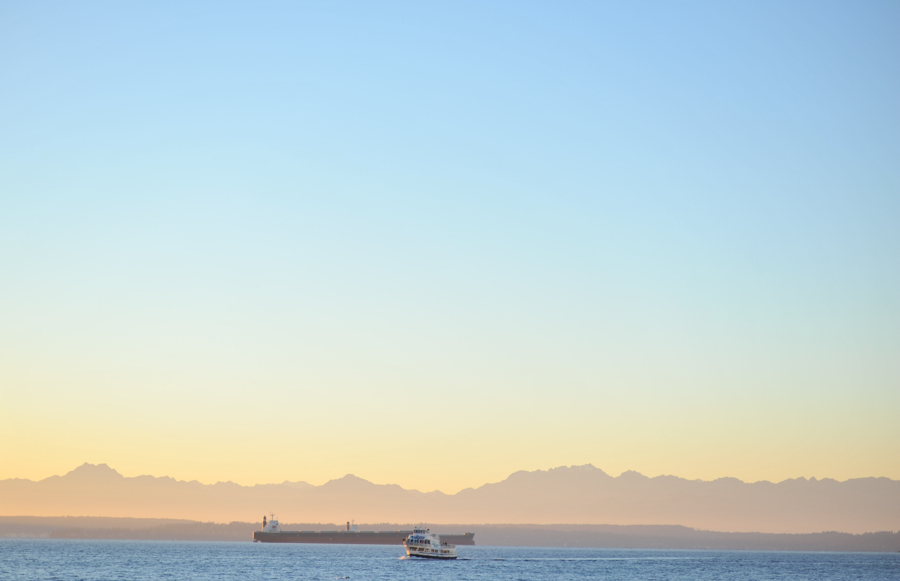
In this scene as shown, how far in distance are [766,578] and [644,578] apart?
85.1 feet

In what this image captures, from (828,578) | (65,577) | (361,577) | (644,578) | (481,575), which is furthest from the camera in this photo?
(828,578)

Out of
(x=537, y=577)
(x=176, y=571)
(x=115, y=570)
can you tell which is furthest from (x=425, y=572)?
(x=115, y=570)

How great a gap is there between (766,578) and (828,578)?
18.2 meters

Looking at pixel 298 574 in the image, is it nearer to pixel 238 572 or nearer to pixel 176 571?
pixel 238 572

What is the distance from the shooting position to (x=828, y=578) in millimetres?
166250

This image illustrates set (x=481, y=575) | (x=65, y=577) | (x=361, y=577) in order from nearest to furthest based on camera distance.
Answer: (x=65, y=577) < (x=361, y=577) < (x=481, y=575)

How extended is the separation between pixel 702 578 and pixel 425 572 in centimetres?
5377

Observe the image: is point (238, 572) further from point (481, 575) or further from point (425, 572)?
point (481, 575)

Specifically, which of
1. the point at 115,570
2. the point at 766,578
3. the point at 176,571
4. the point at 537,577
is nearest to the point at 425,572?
the point at 537,577

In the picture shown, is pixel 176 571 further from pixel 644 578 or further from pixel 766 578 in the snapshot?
pixel 766 578

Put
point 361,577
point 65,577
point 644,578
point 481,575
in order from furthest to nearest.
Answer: point 644,578 < point 481,575 < point 361,577 < point 65,577

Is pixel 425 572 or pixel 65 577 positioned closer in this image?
pixel 65 577

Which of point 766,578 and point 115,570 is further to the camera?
point 766,578

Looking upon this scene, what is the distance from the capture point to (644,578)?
502 ft
